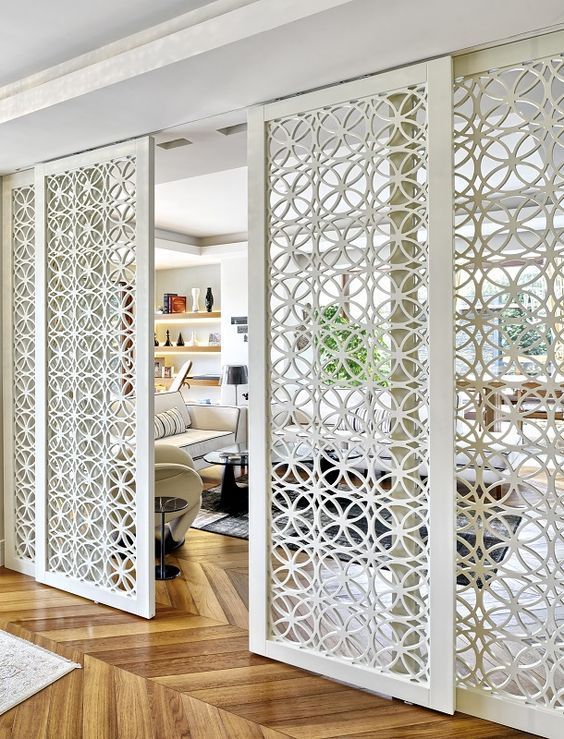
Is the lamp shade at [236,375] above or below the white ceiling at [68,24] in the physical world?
below

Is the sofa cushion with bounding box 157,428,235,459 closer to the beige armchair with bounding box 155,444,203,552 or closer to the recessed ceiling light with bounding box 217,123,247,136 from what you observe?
the beige armchair with bounding box 155,444,203,552

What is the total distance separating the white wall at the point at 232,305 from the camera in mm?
7766

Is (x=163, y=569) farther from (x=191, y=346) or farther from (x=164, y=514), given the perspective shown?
(x=191, y=346)

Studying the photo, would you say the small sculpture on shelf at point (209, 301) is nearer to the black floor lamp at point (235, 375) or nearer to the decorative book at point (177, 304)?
the decorative book at point (177, 304)

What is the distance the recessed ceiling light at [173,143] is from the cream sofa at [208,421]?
11.2 feet

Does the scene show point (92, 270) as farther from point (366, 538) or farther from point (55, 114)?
point (366, 538)

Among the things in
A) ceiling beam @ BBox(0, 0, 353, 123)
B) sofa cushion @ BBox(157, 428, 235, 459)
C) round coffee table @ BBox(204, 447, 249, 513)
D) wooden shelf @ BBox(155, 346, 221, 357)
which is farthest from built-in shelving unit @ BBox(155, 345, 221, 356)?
ceiling beam @ BBox(0, 0, 353, 123)

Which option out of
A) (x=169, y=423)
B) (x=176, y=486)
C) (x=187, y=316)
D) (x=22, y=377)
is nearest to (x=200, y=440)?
(x=169, y=423)

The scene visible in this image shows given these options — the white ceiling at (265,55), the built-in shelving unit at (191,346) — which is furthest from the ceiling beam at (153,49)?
Answer: the built-in shelving unit at (191,346)

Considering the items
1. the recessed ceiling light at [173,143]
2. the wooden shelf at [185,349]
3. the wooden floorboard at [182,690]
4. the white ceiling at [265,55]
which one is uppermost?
the recessed ceiling light at [173,143]

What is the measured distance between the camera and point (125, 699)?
7.63 ft

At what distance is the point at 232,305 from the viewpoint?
784 cm

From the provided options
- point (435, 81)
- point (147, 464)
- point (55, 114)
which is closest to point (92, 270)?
point (55, 114)

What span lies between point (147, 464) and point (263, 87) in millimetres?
1821
